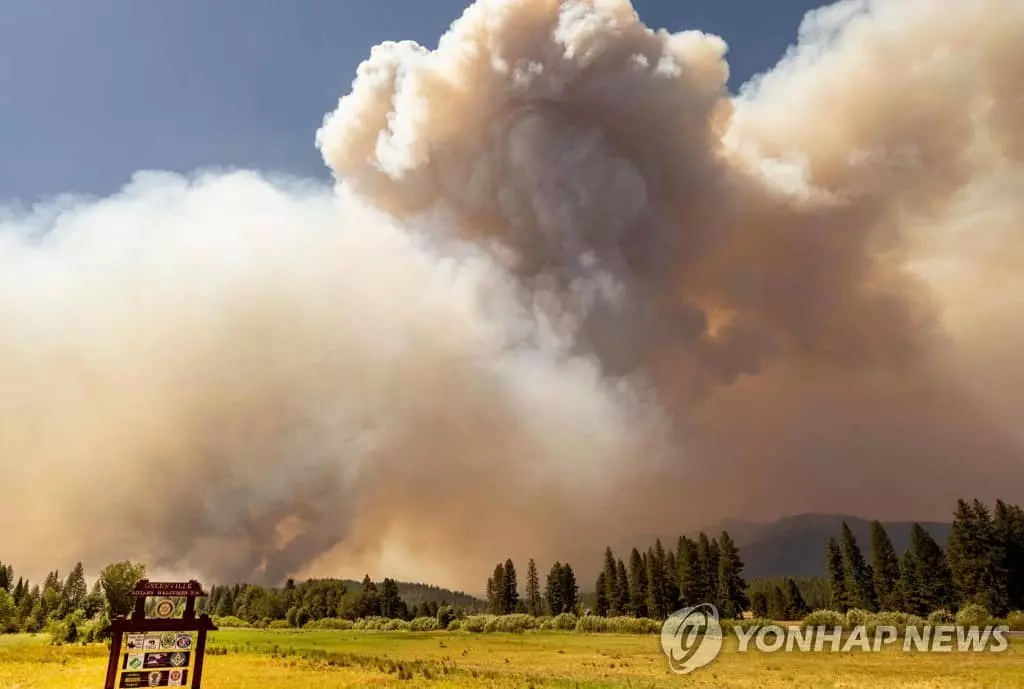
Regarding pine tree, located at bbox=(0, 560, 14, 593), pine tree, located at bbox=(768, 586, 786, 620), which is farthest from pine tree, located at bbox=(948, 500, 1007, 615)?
pine tree, located at bbox=(0, 560, 14, 593)

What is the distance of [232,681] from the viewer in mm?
31500

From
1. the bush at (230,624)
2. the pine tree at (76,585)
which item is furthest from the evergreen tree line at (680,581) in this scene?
the pine tree at (76,585)

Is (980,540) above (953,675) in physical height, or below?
above

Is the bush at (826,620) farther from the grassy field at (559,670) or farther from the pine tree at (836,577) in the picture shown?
the pine tree at (836,577)

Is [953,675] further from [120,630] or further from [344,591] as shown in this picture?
[344,591]

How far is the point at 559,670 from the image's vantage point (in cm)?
3616

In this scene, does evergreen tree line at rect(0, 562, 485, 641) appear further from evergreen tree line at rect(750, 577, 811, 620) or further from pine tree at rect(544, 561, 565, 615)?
evergreen tree line at rect(750, 577, 811, 620)

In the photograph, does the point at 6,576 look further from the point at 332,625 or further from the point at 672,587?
the point at 672,587

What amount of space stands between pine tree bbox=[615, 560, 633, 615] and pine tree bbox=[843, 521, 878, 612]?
42.2 metres

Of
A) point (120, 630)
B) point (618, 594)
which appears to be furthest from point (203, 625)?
point (618, 594)

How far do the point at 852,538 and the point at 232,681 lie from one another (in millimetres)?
108089

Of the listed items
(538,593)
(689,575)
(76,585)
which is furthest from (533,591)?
(76,585)

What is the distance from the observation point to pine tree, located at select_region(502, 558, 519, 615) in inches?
5837

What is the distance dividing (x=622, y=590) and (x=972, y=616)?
221ft
